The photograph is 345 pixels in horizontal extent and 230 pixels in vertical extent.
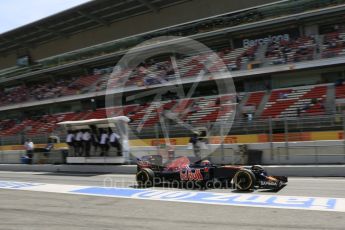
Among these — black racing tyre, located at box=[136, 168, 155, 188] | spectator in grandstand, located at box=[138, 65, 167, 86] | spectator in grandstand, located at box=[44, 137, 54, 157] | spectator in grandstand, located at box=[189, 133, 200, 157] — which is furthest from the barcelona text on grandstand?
black racing tyre, located at box=[136, 168, 155, 188]

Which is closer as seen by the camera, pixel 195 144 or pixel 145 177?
pixel 145 177

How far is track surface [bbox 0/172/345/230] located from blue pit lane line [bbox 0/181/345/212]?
17.7 inches

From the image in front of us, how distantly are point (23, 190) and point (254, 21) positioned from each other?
24.3 meters

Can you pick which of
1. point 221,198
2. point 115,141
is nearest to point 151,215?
point 221,198

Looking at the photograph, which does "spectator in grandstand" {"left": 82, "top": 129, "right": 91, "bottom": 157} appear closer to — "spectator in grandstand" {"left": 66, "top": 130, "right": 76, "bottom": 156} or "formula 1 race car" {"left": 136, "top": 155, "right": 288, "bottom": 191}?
"spectator in grandstand" {"left": 66, "top": 130, "right": 76, "bottom": 156}

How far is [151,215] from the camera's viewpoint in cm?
885

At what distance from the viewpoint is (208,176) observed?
12117mm

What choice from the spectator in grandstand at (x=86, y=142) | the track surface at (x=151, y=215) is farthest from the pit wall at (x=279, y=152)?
the track surface at (x=151, y=215)

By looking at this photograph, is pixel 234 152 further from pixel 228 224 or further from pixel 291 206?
pixel 228 224

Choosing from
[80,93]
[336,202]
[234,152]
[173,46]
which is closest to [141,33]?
[173,46]

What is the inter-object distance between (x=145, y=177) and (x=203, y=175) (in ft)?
6.94

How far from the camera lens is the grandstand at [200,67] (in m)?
28.2

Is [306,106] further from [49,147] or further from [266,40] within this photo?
[49,147]

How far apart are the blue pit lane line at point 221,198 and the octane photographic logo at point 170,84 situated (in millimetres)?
14079
